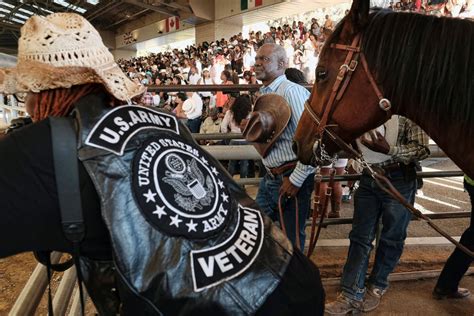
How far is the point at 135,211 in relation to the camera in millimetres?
877

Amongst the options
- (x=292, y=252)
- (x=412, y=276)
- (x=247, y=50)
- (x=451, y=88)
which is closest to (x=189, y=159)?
(x=292, y=252)

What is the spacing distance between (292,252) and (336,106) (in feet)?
3.34

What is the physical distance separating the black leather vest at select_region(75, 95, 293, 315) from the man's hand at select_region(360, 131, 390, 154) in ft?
5.18

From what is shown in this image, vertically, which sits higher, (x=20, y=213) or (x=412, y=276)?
(x=20, y=213)

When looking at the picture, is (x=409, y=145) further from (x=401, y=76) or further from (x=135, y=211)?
(x=135, y=211)

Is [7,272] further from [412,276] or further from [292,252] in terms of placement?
[412,276]

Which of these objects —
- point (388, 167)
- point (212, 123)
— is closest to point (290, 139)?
point (388, 167)

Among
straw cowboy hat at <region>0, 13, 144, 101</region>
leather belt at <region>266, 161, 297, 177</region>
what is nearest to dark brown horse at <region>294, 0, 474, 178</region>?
leather belt at <region>266, 161, 297, 177</region>

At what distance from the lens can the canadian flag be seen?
24991 mm

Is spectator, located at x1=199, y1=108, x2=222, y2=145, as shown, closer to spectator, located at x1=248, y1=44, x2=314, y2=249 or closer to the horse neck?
spectator, located at x1=248, y1=44, x2=314, y2=249

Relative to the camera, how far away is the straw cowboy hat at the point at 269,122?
8.25 ft

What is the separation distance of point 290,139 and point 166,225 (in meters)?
1.84

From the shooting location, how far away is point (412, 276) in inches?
130

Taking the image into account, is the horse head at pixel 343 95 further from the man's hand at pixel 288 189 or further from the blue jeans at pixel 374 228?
the blue jeans at pixel 374 228
